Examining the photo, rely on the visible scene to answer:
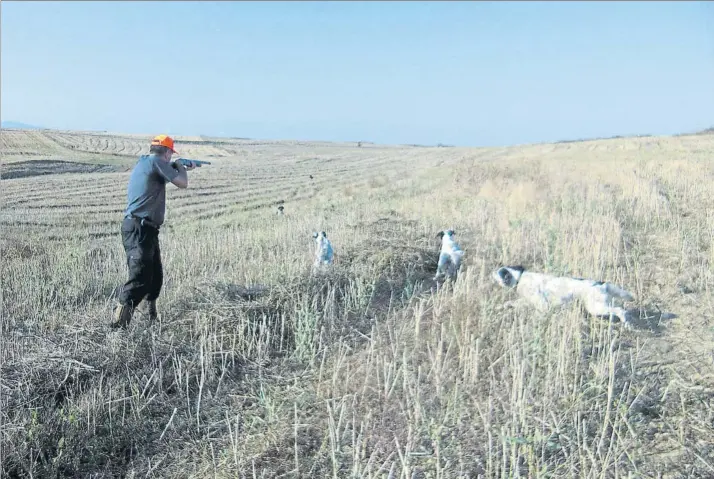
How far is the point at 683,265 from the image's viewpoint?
534 centimetres

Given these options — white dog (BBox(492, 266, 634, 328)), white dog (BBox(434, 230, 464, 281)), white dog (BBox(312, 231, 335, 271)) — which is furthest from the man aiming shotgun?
white dog (BBox(492, 266, 634, 328))

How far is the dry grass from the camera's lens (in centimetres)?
273

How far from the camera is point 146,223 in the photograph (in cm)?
467

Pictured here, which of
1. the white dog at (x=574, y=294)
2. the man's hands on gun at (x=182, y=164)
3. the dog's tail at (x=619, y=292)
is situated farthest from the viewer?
the man's hands on gun at (x=182, y=164)

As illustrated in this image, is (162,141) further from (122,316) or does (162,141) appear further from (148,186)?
(122,316)

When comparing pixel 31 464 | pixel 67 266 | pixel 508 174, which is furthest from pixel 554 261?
pixel 508 174

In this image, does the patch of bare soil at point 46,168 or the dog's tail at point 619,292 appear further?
the patch of bare soil at point 46,168

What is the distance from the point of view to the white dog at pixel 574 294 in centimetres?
418

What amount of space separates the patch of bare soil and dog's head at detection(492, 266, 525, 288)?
19000 millimetres

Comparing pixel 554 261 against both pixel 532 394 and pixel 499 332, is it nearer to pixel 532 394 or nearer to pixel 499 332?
pixel 499 332

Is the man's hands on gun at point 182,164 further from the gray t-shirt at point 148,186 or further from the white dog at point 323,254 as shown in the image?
the white dog at point 323,254

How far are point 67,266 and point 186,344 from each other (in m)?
3.47

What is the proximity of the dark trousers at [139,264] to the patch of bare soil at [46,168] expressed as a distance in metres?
17.1

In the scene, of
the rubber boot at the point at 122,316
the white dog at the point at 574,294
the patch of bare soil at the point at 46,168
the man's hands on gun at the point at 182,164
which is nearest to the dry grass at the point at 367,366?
the rubber boot at the point at 122,316
